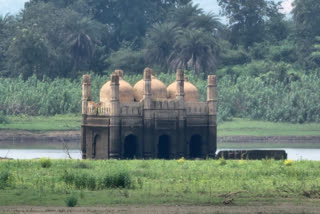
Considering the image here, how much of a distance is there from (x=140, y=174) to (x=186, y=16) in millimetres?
78767

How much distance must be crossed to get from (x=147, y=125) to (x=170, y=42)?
6011 cm

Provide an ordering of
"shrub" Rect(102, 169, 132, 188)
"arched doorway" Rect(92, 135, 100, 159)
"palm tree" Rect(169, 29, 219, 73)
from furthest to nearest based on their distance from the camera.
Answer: "palm tree" Rect(169, 29, 219, 73) → "arched doorway" Rect(92, 135, 100, 159) → "shrub" Rect(102, 169, 132, 188)

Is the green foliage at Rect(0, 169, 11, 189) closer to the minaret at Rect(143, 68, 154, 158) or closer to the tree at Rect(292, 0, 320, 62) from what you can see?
the minaret at Rect(143, 68, 154, 158)

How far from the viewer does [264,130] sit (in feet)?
298

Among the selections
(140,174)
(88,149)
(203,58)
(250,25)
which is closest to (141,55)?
(203,58)

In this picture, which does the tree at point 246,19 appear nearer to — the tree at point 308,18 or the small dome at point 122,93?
the tree at point 308,18

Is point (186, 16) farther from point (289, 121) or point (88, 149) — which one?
point (88, 149)

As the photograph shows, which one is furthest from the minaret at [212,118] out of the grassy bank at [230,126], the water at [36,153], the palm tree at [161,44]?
the palm tree at [161,44]

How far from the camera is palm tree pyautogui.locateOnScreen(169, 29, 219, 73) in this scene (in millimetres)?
107938

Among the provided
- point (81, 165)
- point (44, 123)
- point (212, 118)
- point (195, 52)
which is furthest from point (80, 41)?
point (81, 165)

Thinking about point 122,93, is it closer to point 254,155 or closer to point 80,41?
point 254,155

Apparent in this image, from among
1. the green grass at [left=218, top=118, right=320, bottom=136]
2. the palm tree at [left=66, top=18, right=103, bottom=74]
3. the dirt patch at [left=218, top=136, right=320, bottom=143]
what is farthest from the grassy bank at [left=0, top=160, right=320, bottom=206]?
the palm tree at [left=66, top=18, right=103, bottom=74]

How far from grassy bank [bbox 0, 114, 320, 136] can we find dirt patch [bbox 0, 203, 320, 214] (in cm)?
5387

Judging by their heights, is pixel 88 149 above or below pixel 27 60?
below
